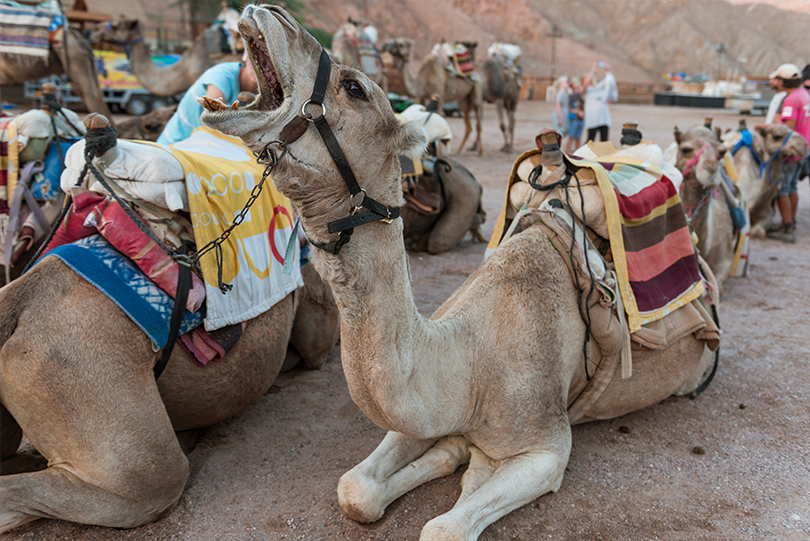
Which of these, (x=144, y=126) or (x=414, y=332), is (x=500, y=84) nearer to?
(x=144, y=126)

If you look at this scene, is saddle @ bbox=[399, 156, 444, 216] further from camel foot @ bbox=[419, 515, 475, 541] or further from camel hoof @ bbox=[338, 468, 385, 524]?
camel foot @ bbox=[419, 515, 475, 541]

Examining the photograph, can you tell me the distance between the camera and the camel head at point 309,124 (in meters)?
1.59

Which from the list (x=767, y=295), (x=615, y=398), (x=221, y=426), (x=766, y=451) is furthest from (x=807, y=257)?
(x=221, y=426)

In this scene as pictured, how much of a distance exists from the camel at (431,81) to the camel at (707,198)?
9.83 m

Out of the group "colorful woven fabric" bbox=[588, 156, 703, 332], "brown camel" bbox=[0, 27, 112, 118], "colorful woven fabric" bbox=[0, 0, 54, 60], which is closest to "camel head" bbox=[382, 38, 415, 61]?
"brown camel" bbox=[0, 27, 112, 118]

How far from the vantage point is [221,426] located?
3.39m

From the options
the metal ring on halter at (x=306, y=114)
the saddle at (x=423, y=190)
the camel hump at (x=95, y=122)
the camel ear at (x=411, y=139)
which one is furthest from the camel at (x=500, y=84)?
the metal ring on halter at (x=306, y=114)

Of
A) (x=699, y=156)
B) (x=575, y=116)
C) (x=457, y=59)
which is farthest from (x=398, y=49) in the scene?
(x=699, y=156)

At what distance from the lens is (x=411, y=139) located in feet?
6.19

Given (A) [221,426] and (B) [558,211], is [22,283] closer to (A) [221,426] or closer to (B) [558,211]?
(A) [221,426]

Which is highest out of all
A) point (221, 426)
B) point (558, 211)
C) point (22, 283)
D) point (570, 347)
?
point (558, 211)

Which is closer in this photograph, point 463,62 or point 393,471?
point 393,471

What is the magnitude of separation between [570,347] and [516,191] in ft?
3.06

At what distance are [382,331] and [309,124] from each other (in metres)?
0.71
